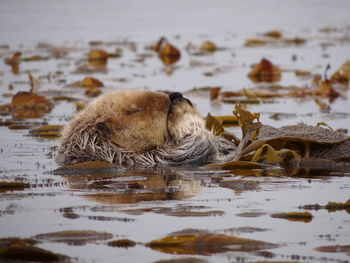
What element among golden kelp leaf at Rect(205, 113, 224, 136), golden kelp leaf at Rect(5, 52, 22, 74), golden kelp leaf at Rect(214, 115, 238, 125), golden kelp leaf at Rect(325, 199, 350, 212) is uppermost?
golden kelp leaf at Rect(5, 52, 22, 74)

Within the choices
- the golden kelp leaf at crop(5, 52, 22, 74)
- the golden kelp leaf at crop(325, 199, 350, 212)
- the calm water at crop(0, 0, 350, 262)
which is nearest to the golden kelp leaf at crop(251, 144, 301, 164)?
the calm water at crop(0, 0, 350, 262)

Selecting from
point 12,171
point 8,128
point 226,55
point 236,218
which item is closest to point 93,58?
point 226,55

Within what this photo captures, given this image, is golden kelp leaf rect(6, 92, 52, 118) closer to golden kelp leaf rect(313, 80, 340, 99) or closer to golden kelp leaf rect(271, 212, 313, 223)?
golden kelp leaf rect(313, 80, 340, 99)

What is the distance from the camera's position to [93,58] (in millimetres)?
13086

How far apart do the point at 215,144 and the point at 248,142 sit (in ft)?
0.78

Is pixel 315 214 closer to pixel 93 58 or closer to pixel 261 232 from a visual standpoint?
pixel 261 232

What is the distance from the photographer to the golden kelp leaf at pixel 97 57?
12906mm

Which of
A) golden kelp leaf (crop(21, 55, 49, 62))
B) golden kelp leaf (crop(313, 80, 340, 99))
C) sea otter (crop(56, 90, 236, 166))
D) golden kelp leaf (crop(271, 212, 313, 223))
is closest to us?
golden kelp leaf (crop(271, 212, 313, 223))

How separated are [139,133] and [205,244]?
6.43 feet

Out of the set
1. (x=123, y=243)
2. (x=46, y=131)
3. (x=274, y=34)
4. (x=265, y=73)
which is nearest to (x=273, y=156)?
(x=123, y=243)

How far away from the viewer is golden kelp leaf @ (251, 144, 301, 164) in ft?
17.0

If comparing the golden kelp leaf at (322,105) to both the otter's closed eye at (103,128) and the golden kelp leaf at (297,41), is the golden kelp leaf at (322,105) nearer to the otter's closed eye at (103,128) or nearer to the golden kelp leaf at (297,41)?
the otter's closed eye at (103,128)

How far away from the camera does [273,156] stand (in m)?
5.21

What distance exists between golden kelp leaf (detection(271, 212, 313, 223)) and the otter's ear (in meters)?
1.67
